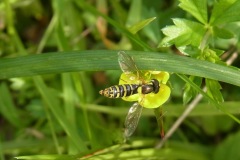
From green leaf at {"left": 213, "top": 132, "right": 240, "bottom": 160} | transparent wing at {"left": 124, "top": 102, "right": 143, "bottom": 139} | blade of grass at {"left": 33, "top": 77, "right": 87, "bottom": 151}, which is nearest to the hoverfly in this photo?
transparent wing at {"left": 124, "top": 102, "right": 143, "bottom": 139}

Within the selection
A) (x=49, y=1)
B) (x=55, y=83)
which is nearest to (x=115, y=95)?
(x=55, y=83)

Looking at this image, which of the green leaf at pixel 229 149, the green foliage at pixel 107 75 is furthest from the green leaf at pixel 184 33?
the green leaf at pixel 229 149

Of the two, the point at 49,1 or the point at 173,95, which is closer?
the point at 173,95

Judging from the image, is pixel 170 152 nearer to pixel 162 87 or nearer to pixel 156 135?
pixel 156 135

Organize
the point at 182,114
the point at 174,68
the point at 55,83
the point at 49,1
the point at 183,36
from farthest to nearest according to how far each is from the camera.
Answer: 1. the point at 49,1
2. the point at 55,83
3. the point at 182,114
4. the point at 183,36
5. the point at 174,68

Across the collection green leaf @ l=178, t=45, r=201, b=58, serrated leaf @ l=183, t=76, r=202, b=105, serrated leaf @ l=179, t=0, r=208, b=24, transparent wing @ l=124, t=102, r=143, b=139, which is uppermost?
serrated leaf @ l=179, t=0, r=208, b=24

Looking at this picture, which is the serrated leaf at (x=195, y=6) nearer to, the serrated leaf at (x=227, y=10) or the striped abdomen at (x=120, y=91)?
the serrated leaf at (x=227, y=10)

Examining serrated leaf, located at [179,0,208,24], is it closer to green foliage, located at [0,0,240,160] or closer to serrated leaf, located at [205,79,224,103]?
green foliage, located at [0,0,240,160]

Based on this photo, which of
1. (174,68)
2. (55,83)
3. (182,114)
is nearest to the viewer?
(174,68)
